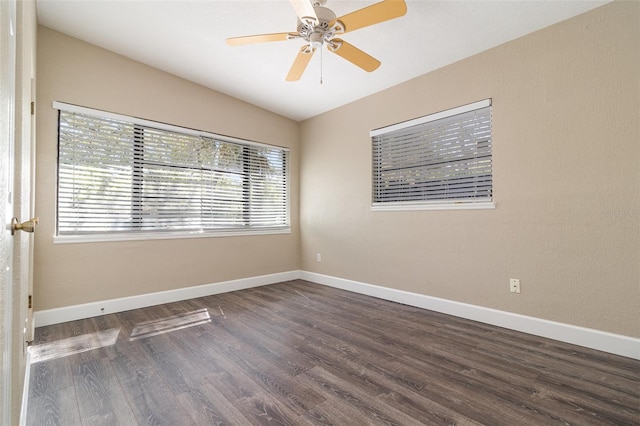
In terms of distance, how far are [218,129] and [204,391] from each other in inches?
123

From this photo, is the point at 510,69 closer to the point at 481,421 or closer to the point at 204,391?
the point at 481,421

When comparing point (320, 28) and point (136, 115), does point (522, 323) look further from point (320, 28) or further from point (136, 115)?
point (136, 115)

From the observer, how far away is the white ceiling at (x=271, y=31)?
231cm

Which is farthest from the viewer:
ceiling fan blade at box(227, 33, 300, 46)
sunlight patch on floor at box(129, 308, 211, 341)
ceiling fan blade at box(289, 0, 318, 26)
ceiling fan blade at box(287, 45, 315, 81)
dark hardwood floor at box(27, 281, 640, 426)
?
sunlight patch on floor at box(129, 308, 211, 341)

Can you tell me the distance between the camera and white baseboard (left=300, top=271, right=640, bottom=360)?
2.13 meters

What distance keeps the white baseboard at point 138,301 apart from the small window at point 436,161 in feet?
6.79

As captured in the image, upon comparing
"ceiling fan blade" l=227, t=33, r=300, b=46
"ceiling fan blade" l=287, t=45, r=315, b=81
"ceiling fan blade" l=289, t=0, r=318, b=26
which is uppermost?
"ceiling fan blade" l=227, t=33, r=300, b=46

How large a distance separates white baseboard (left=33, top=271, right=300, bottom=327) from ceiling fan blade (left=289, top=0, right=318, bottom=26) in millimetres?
3106

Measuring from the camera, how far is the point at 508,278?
2656mm

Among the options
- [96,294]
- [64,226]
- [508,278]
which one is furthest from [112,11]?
[508,278]

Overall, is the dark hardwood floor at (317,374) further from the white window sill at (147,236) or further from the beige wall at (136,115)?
the white window sill at (147,236)

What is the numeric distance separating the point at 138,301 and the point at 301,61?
2.94 metres

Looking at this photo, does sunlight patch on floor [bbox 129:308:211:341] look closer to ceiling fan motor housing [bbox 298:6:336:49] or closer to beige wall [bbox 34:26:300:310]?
beige wall [bbox 34:26:300:310]

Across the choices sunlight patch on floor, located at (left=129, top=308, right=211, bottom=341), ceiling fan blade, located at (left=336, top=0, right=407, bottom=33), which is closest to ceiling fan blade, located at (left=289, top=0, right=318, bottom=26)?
ceiling fan blade, located at (left=336, top=0, right=407, bottom=33)
